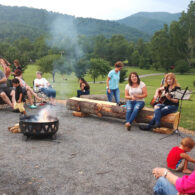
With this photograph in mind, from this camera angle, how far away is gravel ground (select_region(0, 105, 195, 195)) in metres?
3.33

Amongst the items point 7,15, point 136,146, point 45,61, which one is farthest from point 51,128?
point 7,15

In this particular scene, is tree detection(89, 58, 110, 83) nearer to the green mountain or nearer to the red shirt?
the green mountain

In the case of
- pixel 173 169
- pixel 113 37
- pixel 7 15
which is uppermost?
pixel 7 15

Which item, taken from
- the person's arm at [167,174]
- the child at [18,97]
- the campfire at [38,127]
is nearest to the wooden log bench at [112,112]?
the child at [18,97]

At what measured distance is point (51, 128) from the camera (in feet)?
16.8

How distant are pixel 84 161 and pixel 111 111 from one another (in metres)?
2.96

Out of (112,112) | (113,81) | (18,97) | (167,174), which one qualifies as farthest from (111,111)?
(167,174)

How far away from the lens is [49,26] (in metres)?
12.6

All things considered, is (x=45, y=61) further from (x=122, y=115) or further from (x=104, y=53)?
(x=104, y=53)

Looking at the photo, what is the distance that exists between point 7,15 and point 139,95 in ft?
414

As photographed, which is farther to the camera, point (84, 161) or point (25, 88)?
point (25, 88)

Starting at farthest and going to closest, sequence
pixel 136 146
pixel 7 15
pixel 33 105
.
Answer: pixel 7 15 → pixel 33 105 → pixel 136 146

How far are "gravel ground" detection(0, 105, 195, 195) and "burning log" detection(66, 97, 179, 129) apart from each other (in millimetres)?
404

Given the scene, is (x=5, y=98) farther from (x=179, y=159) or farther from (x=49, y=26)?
(x=179, y=159)
